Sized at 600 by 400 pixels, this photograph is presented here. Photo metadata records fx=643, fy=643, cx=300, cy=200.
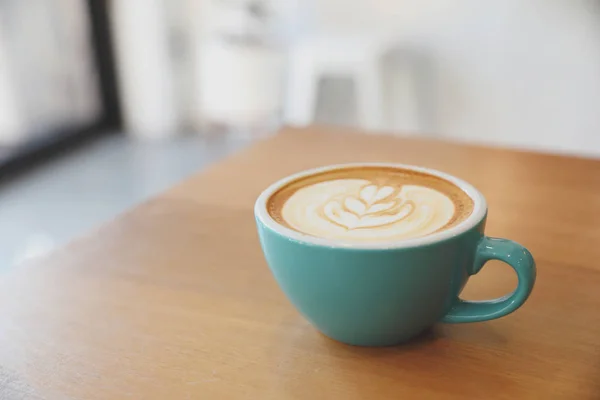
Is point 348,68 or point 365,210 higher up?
point 365,210

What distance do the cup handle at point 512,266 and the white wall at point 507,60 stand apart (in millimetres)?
1446

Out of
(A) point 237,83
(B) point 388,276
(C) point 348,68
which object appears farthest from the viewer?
(A) point 237,83

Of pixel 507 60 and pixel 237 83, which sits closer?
pixel 507 60

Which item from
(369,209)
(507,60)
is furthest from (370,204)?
(507,60)

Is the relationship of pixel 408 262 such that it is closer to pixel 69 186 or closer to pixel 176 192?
pixel 176 192

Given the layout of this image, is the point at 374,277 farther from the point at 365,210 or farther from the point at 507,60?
the point at 507,60

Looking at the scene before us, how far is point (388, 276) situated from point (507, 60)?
1511 mm

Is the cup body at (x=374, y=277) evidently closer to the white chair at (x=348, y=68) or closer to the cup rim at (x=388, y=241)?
the cup rim at (x=388, y=241)

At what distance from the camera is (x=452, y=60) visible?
5.81 ft

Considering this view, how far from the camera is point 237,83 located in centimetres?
184

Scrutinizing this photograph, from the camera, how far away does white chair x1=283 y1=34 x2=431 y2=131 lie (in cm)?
164

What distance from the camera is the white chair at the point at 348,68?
164 centimetres

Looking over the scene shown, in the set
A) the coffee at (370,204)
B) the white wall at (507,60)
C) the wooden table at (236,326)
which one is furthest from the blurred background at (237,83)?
the coffee at (370,204)

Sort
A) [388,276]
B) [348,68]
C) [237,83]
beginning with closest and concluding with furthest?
1. [388,276]
2. [348,68]
3. [237,83]
